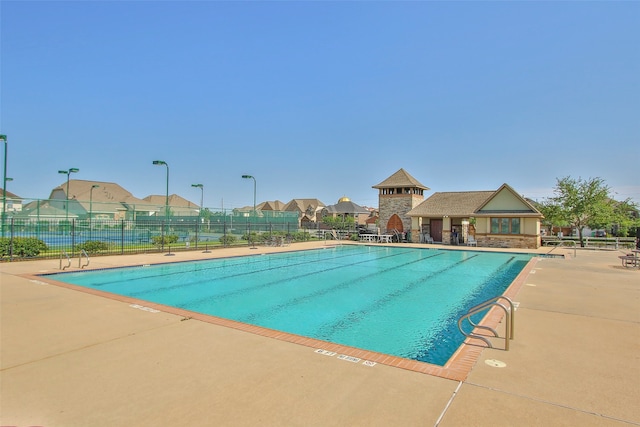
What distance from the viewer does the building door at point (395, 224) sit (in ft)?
104

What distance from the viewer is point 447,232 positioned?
2850 centimetres

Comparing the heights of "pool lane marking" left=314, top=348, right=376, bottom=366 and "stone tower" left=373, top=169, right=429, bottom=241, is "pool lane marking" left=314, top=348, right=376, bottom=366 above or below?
below

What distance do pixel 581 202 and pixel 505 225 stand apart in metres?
6.73

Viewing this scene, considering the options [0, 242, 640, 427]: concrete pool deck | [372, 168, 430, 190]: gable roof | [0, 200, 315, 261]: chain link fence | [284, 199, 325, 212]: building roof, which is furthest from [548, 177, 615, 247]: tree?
[284, 199, 325, 212]: building roof

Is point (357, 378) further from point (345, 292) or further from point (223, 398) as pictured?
point (345, 292)

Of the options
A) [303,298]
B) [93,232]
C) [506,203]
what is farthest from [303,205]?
[303,298]

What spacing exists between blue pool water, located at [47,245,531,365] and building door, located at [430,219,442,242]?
38.5 feet

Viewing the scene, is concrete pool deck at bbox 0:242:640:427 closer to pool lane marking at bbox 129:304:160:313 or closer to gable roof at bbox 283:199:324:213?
pool lane marking at bbox 129:304:160:313

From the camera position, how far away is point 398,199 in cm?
3169

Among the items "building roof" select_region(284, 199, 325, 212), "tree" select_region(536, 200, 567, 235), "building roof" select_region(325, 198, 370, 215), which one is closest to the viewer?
"tree" select_region(536, 200, 567, 235)

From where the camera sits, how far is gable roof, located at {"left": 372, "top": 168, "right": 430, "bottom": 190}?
3131 centimetres

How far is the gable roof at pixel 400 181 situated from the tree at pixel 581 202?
10552 mm

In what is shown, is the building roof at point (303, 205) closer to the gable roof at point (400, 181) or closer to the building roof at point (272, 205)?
the building roof at point (272, 205)

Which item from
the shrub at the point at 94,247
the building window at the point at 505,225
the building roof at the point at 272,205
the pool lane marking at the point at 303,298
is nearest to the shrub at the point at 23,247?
the shrub at the point at 94,247
